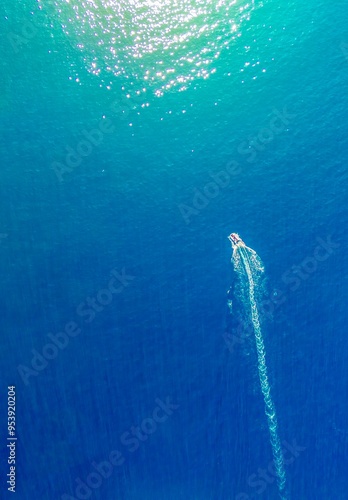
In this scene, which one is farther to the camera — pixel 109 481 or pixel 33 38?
pixel 109 481

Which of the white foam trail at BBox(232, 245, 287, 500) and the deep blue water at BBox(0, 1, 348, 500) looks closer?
the deep blue water at BBox(0, 1, 348, 500)

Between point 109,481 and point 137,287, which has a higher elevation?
point 137,287

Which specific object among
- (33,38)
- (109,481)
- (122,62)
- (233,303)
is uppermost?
(33,38)

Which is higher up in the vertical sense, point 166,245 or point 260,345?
point 166,245

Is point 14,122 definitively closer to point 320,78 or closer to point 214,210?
point 214,210

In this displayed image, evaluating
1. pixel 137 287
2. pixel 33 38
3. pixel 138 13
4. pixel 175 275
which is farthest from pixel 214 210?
pixel 33 38
